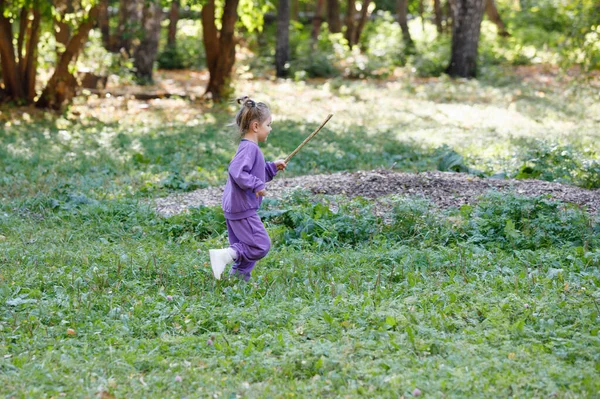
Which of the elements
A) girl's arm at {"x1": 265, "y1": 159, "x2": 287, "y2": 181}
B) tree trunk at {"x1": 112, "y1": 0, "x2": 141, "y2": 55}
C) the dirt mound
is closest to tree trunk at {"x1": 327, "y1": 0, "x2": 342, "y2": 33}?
tree trunk at {"x1": 112, "y1": 0, "x2": 141, "y2": 55}

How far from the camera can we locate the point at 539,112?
17.1 m

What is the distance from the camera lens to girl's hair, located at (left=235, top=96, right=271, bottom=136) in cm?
602

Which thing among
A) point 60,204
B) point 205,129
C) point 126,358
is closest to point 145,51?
point 205,129

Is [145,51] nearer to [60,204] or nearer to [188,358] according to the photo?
[60,204]

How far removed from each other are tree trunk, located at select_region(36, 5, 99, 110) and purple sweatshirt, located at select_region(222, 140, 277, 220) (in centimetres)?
1034

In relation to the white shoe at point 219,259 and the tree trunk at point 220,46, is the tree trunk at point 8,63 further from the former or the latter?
the white shoe at point 219,259

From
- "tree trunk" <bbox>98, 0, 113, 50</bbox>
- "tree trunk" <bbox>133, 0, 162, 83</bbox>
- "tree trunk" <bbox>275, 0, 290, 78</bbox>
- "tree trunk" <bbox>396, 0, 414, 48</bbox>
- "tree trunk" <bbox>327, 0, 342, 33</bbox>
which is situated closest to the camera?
"tree trunk" <bbox>98, 0, 113, 50</bbox>

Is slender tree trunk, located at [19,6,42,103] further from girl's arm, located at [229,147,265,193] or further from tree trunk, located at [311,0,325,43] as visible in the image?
tree trunk, located at [311,0,325,43]

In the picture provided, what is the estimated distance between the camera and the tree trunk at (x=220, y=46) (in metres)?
17.7

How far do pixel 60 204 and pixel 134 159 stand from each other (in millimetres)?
3023

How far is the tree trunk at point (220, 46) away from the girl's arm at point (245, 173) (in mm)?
12065

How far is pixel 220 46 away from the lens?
18.0m

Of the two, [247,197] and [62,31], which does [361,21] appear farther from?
[247,197]

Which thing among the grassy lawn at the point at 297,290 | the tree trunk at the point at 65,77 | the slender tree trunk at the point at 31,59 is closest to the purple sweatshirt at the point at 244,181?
the grassy lawn at the point at 297,290
